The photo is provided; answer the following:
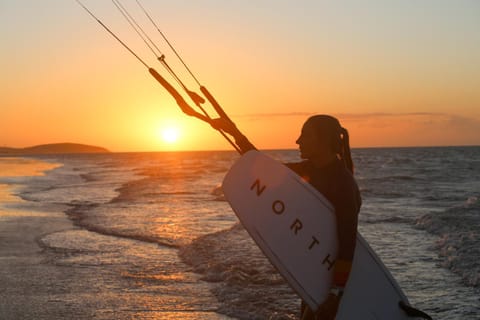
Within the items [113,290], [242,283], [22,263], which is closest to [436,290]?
[242,283]

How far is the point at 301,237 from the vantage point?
338 cm

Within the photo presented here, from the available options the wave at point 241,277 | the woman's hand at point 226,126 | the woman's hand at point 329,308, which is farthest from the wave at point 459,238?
the woman's hand at point 226,126

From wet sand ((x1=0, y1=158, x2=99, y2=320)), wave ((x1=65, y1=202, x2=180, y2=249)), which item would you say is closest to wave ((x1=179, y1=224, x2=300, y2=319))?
wave ((x1=65, y1=202, x2=180, y2=249))

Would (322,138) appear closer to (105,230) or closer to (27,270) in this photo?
(27,270)

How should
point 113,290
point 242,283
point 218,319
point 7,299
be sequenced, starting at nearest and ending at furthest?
point 218,319 < point 7,299 < point 113,290 < point 242,283

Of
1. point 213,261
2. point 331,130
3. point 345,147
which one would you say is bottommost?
point 213,261

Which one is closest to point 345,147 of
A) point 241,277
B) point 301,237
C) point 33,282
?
point 301,237

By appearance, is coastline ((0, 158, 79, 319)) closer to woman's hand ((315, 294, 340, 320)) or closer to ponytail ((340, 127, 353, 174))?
woman's hand ((315, 294, 340, 320))

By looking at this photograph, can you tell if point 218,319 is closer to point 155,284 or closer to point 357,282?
point 155,284

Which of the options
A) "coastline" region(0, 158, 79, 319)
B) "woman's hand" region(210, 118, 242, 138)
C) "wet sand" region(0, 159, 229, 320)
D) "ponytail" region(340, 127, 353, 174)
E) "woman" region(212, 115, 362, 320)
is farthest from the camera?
"coastline" region(0, 158, 79, 319)

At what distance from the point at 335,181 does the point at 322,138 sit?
263 millimetres

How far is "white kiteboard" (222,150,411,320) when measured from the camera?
10.8ft

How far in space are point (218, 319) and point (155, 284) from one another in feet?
5.57

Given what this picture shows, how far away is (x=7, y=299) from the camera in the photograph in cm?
659
